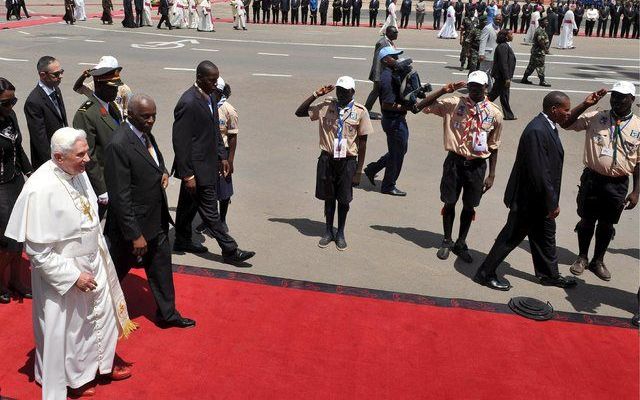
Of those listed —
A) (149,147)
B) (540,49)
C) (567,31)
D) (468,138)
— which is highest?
(567,31)

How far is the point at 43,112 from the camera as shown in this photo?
6.41 metres

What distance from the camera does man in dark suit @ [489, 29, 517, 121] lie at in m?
13.7

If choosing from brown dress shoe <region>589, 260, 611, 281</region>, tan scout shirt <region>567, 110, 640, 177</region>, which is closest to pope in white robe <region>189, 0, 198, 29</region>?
tan scout shirt <region>567, 110, 640, 177</region>

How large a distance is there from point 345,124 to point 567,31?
70.7 ft

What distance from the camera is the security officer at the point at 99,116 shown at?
19.8ft

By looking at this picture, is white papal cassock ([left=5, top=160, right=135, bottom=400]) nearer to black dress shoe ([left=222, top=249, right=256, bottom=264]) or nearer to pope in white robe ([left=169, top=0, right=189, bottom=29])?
black dress shoe ([left=222, top=249, right=256, bottom=264])

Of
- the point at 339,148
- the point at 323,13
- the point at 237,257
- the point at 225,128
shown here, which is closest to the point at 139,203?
the point at 237,257

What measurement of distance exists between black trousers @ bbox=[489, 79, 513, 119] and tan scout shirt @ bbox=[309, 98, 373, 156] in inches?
300

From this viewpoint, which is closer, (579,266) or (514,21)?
(579,266)

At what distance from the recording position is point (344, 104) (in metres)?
7.15

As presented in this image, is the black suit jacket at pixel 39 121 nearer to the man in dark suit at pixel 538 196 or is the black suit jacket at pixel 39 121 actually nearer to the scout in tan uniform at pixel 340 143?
the scout in tan uniform at pixel 340 143

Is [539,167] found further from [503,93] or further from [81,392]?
[503,93]

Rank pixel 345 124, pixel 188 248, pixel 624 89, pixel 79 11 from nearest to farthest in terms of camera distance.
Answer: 1. pixel 624 89
2. pixel 345 124
3. pixel 188 248
4. pixel 79 11

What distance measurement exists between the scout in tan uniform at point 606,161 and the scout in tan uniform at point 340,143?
2208 millimetres
